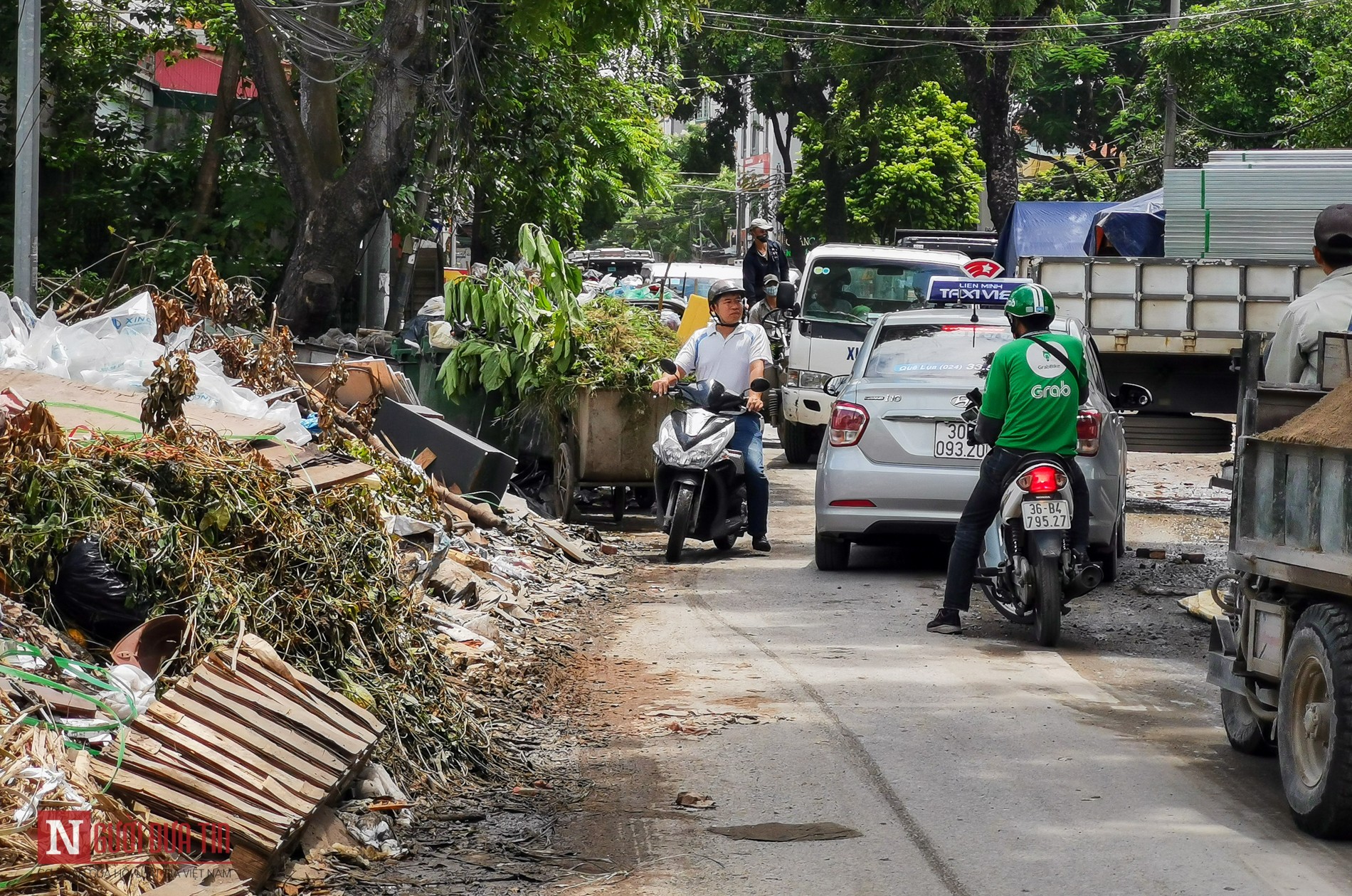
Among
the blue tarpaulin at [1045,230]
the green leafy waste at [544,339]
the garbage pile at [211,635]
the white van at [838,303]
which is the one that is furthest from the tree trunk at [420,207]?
the garbage pile at [211,635]

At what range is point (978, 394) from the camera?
8.70 metres

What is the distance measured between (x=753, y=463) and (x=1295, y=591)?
5.75 meters

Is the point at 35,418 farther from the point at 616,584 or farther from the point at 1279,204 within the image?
the point at 1279,204

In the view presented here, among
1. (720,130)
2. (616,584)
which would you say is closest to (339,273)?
(616,584)

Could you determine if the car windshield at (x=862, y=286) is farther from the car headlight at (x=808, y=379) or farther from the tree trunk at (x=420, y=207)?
the tree trunk at (x=420, y=207)

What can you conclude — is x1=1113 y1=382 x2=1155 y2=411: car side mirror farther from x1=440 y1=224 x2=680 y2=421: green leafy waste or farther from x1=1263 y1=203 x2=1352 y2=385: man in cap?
x1=440 y1=224 x2=680 y2=421: green leafy waste

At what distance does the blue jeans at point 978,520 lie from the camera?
816 centimetres

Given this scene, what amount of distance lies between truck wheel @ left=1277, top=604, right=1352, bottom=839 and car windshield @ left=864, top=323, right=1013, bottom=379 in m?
4.98

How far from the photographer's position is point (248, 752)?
15.3 ft

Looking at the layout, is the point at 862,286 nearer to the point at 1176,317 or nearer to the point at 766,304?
the point at 766,304

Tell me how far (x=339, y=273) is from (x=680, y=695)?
944cm

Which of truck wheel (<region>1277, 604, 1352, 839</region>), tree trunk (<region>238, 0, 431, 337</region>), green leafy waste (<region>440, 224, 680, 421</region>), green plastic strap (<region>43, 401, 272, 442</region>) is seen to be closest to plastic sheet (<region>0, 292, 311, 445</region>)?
green plastic strap (<region>43, 401, 272, 442</region>)

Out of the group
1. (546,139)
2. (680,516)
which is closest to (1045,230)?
(546,139)

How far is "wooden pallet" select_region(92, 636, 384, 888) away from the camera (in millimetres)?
4359
